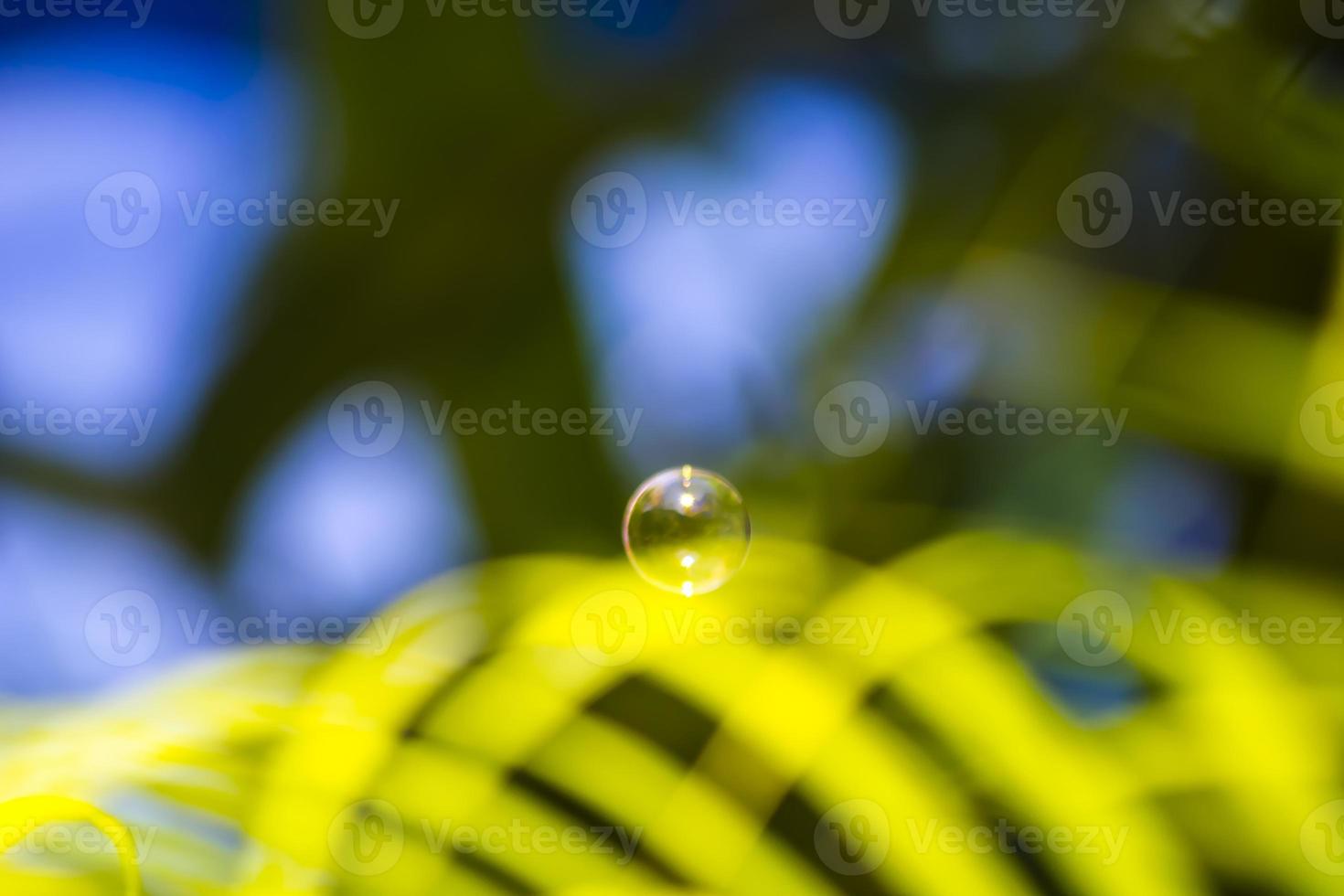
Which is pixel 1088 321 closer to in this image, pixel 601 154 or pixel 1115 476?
pixel 1115 476

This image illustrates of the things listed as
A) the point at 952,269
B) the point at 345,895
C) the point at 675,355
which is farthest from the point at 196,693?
the point at 952,269

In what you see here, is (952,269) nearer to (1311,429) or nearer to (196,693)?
(1311,429)

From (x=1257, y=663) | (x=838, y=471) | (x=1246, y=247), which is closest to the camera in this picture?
(x=1257, y=663)

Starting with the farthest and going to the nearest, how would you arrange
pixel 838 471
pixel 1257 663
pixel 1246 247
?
pixel 838 471
pixel 1246 247
pixel 1257 663

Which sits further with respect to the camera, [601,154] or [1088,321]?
[601,154]

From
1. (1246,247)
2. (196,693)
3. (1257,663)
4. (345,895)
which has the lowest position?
(345,895)

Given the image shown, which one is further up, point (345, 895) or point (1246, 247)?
point (1246, 247)
